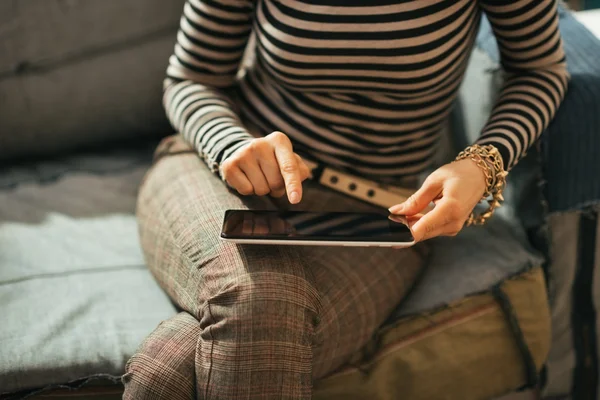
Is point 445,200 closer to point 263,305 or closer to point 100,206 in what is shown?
point 263,305

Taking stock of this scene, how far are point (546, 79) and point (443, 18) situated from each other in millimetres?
171

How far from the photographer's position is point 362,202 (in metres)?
0.83

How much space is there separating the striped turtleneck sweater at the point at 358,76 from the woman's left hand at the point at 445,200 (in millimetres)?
74

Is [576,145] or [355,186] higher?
[576,145]

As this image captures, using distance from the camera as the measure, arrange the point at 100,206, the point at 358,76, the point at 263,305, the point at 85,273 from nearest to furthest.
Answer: the point at 263,305
the point at 358,76
the point at 85,273
the point at 100,206

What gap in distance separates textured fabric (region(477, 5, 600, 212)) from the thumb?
244 mm

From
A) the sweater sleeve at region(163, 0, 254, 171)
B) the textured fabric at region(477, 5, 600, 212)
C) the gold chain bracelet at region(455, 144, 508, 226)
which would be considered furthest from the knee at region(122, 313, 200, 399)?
the textured fabric at region(477, 5, 600, 212)

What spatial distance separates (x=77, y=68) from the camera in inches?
41.7

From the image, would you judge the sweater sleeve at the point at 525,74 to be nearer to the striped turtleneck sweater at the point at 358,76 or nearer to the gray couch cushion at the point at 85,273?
the striped turtleneck sweater at the point at 358,76

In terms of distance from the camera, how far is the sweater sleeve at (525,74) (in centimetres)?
75

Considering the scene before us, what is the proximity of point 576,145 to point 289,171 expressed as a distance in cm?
42

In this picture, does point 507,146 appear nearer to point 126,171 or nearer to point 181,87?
point 181,87

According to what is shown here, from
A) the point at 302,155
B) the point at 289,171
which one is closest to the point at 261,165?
the point at 289,171

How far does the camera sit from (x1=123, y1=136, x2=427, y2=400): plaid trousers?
622mm
